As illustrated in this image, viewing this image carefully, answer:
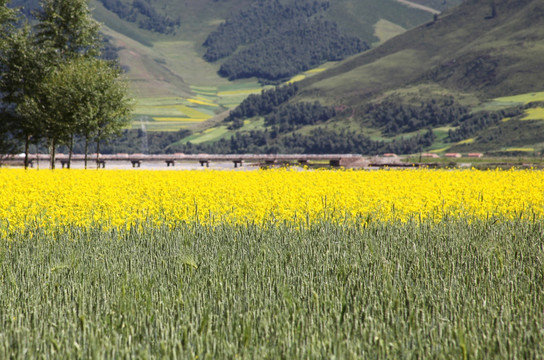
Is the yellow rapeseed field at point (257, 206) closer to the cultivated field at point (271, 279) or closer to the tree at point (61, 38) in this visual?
the cultivated field at point (271, 279)

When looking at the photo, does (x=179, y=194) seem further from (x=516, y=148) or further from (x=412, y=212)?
(x=516, y=148)

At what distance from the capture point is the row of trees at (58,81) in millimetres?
43750

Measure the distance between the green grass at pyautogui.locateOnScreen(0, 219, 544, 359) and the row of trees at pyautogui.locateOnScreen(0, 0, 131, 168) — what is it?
115 ft

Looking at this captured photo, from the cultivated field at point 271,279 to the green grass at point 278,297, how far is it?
0.11ft

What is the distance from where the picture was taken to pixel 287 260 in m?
8.97

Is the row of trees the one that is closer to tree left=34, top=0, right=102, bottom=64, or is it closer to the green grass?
tree left=34, top=0, right=102, bottom=64

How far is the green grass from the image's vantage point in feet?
17.5

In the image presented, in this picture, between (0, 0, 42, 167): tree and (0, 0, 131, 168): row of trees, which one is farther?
(0, 0, 42, 167): tree

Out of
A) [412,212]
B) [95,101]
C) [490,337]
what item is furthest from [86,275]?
[95,101]

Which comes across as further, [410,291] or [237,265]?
[237,265]

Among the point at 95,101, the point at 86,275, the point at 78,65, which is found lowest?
the point at 86,275

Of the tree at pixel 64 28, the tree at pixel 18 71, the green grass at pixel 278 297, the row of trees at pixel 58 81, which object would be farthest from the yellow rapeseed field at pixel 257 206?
the tree at pixel 64 28

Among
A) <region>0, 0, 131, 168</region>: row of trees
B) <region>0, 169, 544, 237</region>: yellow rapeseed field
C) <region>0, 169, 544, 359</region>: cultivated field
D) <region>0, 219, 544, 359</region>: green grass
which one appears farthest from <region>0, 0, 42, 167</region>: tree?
<region>0, 219, 544, 359</region>: green grass

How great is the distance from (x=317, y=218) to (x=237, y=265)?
4.91m
